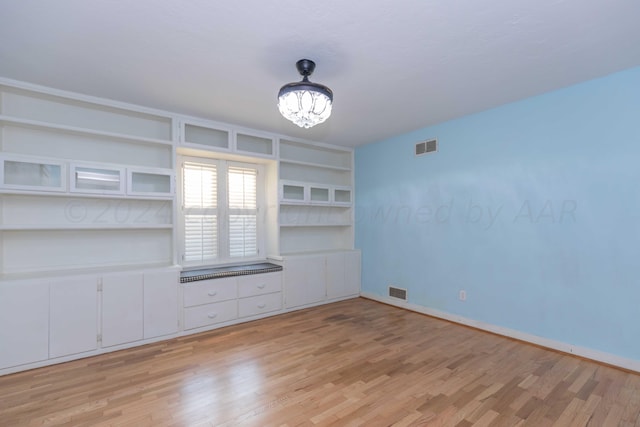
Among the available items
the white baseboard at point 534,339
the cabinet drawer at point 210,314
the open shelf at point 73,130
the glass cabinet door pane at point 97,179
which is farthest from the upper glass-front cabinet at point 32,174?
the white baseboard at point 534,339

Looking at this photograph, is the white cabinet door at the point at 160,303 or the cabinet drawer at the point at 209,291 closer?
the white cabinet door at the point at 160,303

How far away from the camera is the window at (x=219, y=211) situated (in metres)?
3.78

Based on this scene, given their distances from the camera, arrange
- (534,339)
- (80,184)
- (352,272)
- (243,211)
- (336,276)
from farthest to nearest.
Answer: (352,272)
(336,276)
(243,211)
(534,339)
(80,184)

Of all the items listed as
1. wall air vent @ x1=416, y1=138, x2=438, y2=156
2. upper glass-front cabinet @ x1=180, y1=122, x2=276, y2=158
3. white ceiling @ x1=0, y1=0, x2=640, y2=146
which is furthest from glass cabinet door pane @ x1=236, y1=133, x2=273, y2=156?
wall air vent @ x1=416, y1=138, x2=438, y2=156

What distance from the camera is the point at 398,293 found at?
4.34m

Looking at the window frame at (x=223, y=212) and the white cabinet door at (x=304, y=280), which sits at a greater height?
the window frame at (x=223, y=212)

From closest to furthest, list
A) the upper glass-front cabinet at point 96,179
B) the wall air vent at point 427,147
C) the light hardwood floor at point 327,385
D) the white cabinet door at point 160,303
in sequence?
1. the light hardwood floor at point 327,385
2. the upper glass-front cabinet at point 96,179
3. the white cabinet door at point 160,303
4. the wall air vent at point 427,147

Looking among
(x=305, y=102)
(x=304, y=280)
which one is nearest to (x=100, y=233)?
(x=304, y=280)

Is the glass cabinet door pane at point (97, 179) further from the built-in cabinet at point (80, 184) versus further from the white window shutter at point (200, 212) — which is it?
the white window shutter at point (200, 212)

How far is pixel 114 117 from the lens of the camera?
3.28 m

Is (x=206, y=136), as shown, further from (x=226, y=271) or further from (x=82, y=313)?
(x=82, y=313)

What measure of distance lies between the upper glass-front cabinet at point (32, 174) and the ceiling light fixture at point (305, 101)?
219cm

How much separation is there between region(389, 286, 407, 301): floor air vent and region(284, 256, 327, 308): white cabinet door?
96cm

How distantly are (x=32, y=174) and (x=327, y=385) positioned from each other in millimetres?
3121
